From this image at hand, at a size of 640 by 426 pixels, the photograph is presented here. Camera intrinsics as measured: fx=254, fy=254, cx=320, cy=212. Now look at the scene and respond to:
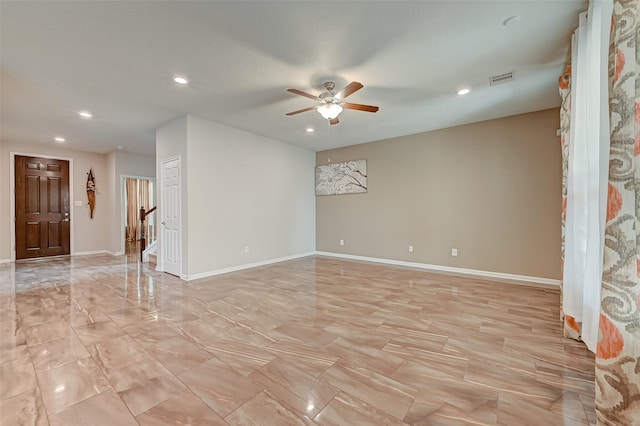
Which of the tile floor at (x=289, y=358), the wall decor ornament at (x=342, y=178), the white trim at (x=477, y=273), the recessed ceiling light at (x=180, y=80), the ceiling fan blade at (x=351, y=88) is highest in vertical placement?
the recessed ceiling light at (x=180, y=80)

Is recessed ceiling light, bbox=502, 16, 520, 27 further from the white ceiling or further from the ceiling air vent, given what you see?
the ceiling air vent

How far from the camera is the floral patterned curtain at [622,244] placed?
1118 millimetres

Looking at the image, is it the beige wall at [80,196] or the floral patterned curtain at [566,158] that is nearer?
the floral patterned curtain at [566,158]

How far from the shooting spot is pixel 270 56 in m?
2.59

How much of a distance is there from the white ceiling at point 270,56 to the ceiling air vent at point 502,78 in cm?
10

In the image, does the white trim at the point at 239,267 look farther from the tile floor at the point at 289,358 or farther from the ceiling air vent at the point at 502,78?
the ceiling air vent at the point at 502,78

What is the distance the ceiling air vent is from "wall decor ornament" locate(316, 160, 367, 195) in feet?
10.00

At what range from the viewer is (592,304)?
1942mm

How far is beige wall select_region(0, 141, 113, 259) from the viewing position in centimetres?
564

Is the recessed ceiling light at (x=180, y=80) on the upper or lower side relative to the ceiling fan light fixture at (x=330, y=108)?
upper

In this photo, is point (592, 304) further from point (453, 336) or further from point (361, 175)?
point (361, 175)

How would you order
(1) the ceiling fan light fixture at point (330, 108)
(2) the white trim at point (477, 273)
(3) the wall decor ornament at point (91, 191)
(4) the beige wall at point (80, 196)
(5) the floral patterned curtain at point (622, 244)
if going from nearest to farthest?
(5) the floral patterned curtain at point (622, 244) → (1) the ceiling fan light fixture at point (330, 108) → (2) the white trim at point (477, 273) → (4) the beige wall at point (80, 196) → (3) the wall decor ornament at point (91, 191)

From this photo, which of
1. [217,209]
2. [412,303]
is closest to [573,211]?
[412,303]

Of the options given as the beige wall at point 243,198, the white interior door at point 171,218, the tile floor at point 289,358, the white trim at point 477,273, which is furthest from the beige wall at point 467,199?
the white interior door at point 171,218
